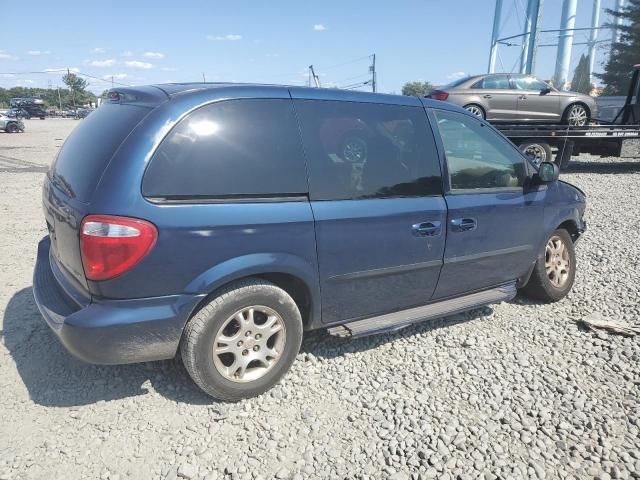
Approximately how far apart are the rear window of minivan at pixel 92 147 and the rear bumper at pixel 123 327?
587mm

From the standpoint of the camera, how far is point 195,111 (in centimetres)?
255

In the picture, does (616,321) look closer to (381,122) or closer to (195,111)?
(381,122)

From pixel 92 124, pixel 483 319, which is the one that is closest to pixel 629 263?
pixel 483 319

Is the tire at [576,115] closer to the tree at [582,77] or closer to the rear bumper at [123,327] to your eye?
the rear bumper at [123,327]

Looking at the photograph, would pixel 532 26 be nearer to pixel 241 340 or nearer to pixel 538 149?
pixel 538 149

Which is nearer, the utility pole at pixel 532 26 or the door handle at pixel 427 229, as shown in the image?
the door handle at pixel 427 229

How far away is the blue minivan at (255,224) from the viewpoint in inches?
94.3

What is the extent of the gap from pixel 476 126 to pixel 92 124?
283 centimetres

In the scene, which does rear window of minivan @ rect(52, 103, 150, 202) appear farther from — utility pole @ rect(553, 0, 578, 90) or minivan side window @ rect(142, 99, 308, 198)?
utility pole @ rect(553, 0, 578, 90)

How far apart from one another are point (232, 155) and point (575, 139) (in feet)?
37.9

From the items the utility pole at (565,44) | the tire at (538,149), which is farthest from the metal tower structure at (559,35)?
the tire at (538,149)

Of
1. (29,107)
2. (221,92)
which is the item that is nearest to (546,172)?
(221,92)

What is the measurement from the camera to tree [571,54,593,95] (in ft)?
175

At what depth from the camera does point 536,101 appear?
1189 centimetres
